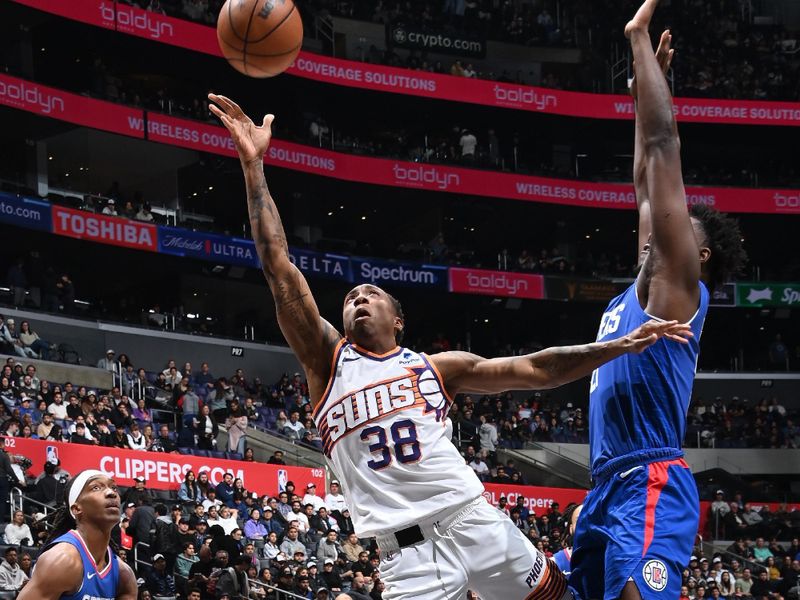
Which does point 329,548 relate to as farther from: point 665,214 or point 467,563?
point 665,214

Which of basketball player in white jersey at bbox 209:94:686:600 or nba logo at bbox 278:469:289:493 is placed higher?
basketball player in white jersey at bbox 209:94:686:600

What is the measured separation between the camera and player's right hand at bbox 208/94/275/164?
18.1 feet

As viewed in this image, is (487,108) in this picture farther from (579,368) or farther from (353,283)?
(579,368)

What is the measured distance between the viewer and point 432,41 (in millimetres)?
37812

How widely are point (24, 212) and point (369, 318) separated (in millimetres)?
23600

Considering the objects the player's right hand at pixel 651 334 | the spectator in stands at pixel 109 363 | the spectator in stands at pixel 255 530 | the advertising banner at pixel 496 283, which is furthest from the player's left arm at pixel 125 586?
the advertising banner at pixel 496 283

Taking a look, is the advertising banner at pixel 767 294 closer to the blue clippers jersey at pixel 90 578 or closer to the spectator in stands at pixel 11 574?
the spectator in stands at pixel 11 574

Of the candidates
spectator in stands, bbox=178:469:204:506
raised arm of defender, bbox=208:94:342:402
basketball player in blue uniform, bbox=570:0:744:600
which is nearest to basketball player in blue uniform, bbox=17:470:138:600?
raised arm of defender, bbox=208:94:342:402

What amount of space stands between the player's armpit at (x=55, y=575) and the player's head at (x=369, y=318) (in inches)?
85.9

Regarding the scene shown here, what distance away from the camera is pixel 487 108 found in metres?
37.2

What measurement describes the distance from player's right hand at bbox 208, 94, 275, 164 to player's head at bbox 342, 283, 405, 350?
2.70ft

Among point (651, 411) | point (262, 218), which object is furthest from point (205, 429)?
point (651, 411)

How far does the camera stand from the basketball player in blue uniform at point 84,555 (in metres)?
6.19

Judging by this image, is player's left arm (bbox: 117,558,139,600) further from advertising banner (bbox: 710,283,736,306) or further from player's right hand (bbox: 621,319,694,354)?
advertising banner (bbox: 710,283,736,306)
